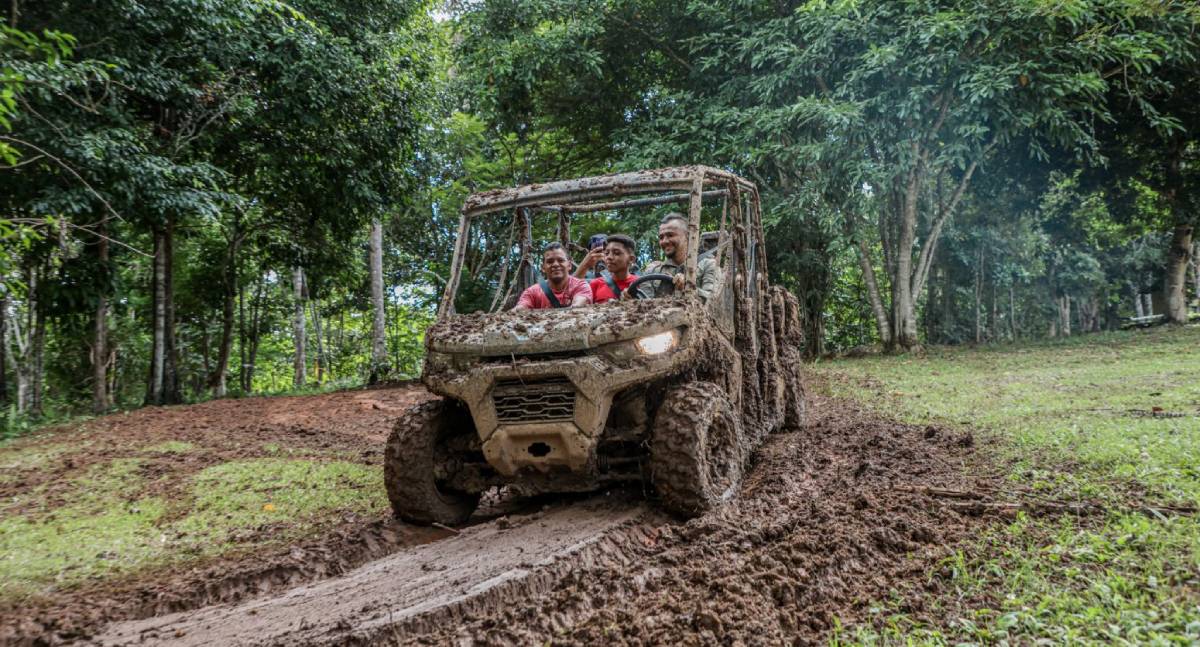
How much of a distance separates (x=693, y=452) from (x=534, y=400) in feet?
3.08

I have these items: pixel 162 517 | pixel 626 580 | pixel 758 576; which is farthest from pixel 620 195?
pixel 162 517

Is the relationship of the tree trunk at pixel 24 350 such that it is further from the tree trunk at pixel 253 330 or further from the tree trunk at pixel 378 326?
the tree trunk at pixel 378 326

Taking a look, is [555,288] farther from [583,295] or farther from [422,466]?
[422,466]

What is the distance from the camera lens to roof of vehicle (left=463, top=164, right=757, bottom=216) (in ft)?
17.8

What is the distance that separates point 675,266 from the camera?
5836mm

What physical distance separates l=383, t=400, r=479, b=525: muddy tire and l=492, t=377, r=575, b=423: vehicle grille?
26.7 inches

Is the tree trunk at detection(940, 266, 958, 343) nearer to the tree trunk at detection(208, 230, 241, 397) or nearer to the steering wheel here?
the tree trunk at detection(208, 230, 241, 397)

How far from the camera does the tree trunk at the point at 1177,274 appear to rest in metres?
18.8

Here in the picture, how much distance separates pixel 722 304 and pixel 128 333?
1647 centimetres

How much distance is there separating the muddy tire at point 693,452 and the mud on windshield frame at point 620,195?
82 cm

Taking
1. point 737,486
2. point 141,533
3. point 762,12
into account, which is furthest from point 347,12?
point 737,486

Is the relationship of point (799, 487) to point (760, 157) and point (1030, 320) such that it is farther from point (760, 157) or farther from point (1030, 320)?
point (1030, 320)

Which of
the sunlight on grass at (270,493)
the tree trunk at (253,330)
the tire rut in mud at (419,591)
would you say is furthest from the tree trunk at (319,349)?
the tire rut in mud at (419,591)

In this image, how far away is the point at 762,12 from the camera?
1509cm
